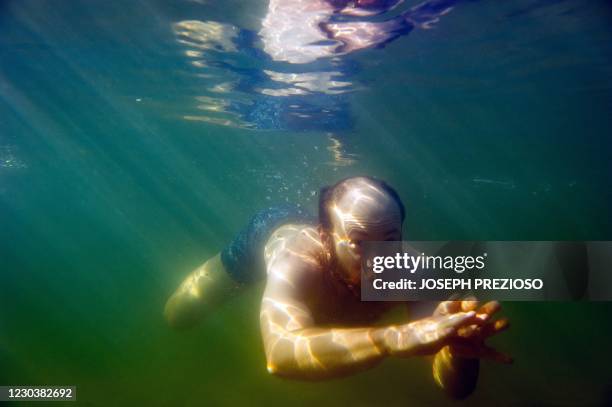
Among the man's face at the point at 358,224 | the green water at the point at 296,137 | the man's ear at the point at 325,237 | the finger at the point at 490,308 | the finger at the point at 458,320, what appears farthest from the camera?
the green water at the point at 296,137

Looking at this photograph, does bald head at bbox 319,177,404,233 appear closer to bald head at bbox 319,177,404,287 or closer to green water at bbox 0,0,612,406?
bald head at bbox 319,177,404,287

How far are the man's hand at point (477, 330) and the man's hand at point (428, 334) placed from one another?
0.03 m

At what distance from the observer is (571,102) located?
532 inches

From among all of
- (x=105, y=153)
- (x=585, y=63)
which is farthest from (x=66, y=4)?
(x=105, y=153)

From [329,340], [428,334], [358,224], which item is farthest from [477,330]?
[358,224]

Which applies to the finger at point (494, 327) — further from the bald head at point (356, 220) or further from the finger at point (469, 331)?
the bald head at point (356, 220)

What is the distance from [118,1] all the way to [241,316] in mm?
14476

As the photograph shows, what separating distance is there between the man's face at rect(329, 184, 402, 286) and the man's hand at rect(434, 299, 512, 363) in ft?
3.33

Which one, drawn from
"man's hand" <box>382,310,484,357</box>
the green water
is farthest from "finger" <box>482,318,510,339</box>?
the green water

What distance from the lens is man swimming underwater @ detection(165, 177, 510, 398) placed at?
2072 millimetres

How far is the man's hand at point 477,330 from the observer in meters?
2.02

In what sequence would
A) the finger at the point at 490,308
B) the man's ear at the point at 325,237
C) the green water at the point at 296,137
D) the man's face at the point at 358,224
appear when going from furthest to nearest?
the green water at the point at 296,137 → the man's ear at the point at 325,237 → the man's face at the point at 358,224 → the finger at the point at 490,308

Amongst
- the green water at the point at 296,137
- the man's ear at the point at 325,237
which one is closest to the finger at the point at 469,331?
the man's ear at the point at 325,237

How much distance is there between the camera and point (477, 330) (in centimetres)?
202
